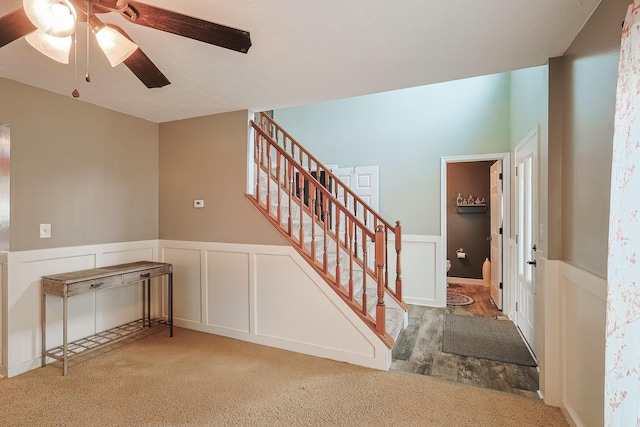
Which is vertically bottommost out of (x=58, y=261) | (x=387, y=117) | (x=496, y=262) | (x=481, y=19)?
(x=496, y=262)

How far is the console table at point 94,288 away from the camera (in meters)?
2.39

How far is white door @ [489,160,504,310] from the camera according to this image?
4.02m

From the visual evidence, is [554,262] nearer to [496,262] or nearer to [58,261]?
[496,262]

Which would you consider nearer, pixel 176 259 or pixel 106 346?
pixel 106 346

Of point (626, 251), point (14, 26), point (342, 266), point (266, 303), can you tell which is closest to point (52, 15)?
point (14, 26)

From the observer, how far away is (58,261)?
106 inches

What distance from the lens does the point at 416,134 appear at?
13.8ft

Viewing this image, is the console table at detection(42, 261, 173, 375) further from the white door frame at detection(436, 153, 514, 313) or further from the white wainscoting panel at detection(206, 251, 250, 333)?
the white door frame at detection(436, 153, 514, 313)

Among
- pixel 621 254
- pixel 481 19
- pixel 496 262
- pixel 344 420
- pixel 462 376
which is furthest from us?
pixel 496 262

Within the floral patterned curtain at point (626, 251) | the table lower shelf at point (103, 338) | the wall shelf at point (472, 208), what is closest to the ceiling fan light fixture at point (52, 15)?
the floral patterned curtain at point (626, 251)

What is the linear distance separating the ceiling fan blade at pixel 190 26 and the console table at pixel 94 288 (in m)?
2.17

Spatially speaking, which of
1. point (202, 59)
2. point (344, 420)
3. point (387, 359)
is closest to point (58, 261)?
point (202, 59)

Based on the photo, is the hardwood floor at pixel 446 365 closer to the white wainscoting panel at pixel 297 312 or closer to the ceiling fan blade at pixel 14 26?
the white wainscoting panel at pixel 297 312

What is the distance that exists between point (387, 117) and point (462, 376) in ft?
11.0
